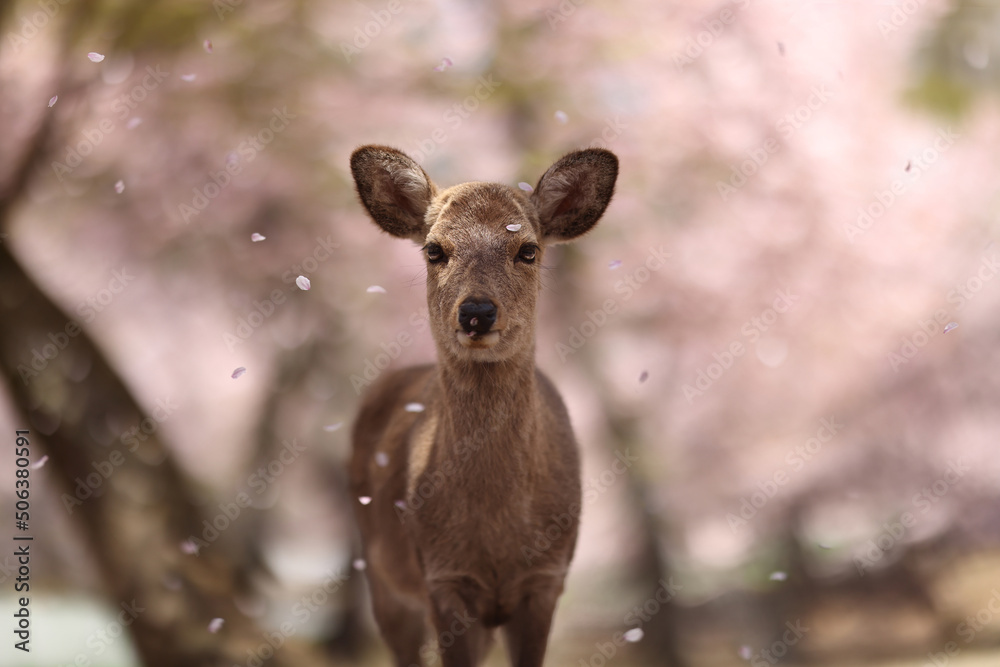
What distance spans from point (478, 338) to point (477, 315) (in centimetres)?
10

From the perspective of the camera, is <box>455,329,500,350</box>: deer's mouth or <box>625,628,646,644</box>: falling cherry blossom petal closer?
<box>455,329,500,350</box>: deer's mouth

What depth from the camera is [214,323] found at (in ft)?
24.3

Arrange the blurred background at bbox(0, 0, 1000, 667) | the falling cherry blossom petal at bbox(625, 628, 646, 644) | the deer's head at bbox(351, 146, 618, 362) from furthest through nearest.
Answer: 1. the blurred background at bbox(0, 0, 1000, 667)
2. the falling cherry blossom petal at bbox(625, 628, 646, 644)
3. the deer's head at bbox(351, 146, 618, 362)

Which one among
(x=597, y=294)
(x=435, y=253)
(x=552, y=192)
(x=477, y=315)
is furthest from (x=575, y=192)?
(x=597, y=294)

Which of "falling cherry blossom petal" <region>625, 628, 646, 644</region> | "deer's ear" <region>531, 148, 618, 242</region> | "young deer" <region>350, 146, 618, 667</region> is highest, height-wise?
"deer's ear" <region>531, 148, 618, 242</region>

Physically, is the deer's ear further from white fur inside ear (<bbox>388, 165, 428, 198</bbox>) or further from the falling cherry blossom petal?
the falling cherry blossom petal

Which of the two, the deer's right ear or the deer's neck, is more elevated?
the deer's right ear

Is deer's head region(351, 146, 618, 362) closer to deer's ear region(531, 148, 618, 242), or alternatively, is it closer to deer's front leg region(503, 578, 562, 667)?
deer's ear region(531, 148, 618, 242)

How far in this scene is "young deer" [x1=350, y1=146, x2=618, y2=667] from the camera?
3.86 m

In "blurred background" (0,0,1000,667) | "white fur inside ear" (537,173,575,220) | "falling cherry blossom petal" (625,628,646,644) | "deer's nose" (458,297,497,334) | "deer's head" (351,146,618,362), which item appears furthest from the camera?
"blurred background" (0,0,1000,667)

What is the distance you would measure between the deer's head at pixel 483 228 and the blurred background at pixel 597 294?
2714mm

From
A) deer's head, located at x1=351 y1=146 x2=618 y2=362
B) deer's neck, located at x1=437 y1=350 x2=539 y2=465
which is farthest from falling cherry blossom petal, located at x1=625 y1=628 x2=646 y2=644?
deer's head, located at x1=351 y1=146 x2=618 y2=362

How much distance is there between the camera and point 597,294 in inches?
295

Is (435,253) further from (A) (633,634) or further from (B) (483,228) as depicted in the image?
(A) (633,634)
